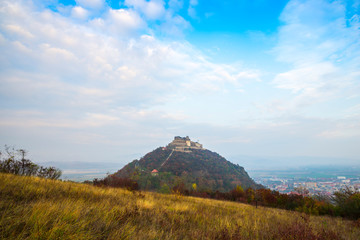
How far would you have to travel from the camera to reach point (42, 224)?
2656 mm

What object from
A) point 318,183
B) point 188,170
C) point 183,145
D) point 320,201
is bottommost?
point 188,170

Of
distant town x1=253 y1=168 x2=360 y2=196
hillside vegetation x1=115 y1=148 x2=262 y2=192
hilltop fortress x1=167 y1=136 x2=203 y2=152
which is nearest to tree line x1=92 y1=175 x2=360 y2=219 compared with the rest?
distant town x1=253 y1=168 x2=360 y2=196

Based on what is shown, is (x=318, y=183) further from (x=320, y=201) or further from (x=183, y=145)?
(x=183, y=145)

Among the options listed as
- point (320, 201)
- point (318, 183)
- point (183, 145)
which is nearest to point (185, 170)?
point (183, 145)

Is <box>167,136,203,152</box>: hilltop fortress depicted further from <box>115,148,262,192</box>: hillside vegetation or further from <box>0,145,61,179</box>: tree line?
<box>0,145,61,179</box>: tree line

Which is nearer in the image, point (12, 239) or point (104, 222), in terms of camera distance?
point (12, 239)

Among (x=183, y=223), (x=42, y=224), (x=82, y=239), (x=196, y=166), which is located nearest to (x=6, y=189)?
(x=42, y=224)

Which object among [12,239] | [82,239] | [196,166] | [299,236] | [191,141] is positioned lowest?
[196,166]

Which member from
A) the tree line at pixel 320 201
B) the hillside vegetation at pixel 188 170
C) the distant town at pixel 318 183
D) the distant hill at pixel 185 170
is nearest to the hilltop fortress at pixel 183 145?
the distant hill at pixel 185 170

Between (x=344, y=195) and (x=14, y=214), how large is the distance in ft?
67.0

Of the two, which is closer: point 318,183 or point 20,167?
point 20,167

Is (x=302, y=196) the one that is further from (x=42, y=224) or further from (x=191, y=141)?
(x=191, y=141)

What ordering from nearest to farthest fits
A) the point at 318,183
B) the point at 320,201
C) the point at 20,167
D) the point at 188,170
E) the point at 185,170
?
the point at 20,167 → the point at 320,201 → the point at 318,183 → the point at 185,170 → the point at 188,170

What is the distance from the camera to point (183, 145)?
13900 cm
